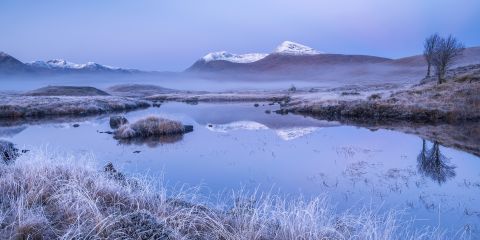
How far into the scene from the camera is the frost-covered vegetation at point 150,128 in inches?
1084

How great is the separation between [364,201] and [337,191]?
4.50ft

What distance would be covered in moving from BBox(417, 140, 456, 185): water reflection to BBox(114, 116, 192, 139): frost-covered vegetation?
17141mm

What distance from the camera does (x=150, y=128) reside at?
28734 mm

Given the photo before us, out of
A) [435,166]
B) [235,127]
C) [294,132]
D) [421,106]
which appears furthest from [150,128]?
[421,106]

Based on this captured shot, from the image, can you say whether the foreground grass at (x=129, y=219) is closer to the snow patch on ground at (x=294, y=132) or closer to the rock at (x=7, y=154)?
the rock at (x=7, y=154)

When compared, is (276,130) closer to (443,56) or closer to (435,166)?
(435,166)

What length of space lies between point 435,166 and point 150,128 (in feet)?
62.1

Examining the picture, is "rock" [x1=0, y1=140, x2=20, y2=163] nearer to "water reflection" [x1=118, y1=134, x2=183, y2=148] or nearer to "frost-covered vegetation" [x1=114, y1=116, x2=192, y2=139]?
"water reflection" [x1=118, y1=134, x2=183, y2=148]

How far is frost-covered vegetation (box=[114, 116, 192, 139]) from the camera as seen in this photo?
27531 mm

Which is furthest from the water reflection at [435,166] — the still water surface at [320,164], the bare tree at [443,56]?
the bare tree at [443,56]

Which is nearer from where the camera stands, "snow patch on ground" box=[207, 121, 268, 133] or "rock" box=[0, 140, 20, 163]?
"rock" box=[0, 140, 20, 163]

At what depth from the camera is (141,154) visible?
21.1 meters

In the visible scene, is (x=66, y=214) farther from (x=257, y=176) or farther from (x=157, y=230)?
(x=257, y=176)

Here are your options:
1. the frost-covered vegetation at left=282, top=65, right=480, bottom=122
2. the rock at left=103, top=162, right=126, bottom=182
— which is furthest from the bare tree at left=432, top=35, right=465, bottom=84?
the rock at left=103, top=162, right=126, bottom=182
